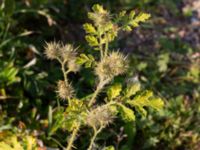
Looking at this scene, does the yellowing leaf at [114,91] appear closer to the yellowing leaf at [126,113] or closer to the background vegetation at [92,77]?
the yellowing leaf at [126,113]

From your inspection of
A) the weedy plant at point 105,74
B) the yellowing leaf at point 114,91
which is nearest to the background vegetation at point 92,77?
the weedy plant at point 105,74

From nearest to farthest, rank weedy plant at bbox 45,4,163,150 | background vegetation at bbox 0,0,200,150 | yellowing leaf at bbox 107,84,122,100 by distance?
weedy plant at bbox 45,4,163,150
yellowing leaf at bbox 107,84,122,100
background vegetation at bbox 0,0,200,150

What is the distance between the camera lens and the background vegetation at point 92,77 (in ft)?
11.1

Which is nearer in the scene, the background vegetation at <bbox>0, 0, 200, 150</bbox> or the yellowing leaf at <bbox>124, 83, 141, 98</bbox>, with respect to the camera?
the yellowing leaf at <bbox>124, 83, 141, 98</bbox>

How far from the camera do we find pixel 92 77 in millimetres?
3771

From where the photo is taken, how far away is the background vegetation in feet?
11.1

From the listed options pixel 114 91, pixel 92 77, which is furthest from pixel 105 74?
pixel 92 77

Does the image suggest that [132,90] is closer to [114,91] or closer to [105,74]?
[114,91]

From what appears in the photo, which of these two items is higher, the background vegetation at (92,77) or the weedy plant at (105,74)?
the background vegetation at (92,77)

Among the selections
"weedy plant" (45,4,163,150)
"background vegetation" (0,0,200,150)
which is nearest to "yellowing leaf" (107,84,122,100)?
"weedy plant" (45,4,163,150)

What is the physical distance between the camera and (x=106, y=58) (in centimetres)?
188

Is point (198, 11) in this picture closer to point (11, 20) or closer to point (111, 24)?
point (11, 20)

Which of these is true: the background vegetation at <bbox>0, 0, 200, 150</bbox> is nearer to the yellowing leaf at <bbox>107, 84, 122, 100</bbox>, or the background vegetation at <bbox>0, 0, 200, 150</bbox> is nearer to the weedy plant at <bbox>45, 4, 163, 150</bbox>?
the weedy plant at <bbox>45, 4, 163, 150</bbox>

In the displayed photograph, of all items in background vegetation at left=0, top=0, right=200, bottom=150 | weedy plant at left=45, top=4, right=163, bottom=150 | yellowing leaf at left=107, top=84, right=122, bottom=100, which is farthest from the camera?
background vegetation at left=0, top=0, right=200, bottom=150
